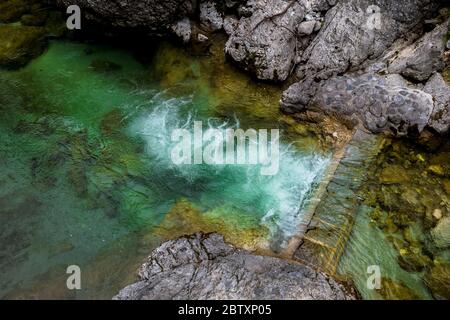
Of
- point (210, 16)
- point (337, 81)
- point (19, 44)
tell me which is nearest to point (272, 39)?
Answer: point (337, 81)

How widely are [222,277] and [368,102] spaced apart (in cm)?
437

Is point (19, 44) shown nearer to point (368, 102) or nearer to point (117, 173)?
point (117, 173)

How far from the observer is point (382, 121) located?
7750 millimetres

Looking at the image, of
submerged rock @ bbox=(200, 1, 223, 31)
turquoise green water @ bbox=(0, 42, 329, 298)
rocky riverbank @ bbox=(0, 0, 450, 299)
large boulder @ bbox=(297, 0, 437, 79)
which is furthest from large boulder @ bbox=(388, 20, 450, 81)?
submerged rock @ bbox=(200, 1, 223, 31)

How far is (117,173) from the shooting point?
7594mm

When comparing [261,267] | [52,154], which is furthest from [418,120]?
[52,154]

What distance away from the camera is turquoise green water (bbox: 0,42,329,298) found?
21.1 ft

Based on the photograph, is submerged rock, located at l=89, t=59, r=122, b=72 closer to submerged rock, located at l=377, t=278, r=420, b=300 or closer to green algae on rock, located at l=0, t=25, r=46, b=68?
green algae on rock, located at l=0, t=25, r=46, b=68

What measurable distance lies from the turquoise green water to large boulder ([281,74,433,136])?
0.65m

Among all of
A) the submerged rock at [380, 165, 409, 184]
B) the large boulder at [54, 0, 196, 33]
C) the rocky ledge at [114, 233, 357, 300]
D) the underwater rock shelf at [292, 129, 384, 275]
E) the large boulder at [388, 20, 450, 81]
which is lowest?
the rocky ledge at [114, 233, 357, 300]

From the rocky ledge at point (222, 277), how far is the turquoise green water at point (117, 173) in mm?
310

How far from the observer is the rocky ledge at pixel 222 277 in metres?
5.59

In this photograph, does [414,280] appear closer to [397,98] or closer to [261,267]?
[261,267]

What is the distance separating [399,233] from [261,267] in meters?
2.25
